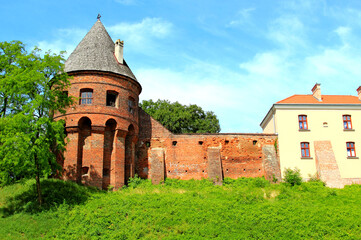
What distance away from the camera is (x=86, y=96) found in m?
24.5

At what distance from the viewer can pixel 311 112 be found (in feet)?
98.8

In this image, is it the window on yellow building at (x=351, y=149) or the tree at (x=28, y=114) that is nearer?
the tree at (x=28, y=114)

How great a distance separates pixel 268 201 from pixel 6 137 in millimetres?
15913

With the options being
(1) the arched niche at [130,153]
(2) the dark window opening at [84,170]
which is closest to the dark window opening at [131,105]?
(1) the arched niche at [130,153]

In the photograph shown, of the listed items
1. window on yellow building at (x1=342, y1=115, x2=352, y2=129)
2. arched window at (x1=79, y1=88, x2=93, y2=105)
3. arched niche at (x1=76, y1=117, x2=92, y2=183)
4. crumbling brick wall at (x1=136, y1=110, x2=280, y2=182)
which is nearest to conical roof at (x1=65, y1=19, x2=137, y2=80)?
arched window at (x1=79, y1=88, x2=93, y2=105)

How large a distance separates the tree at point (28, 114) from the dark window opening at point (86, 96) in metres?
3.26

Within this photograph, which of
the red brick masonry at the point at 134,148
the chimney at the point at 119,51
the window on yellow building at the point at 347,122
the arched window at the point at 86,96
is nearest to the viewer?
the red brick masonry at the point at 134,148

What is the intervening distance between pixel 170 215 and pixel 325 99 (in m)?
20.7

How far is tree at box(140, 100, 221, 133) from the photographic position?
4228 centimetres

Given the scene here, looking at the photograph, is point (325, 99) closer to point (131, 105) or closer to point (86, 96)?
point (131, 105)

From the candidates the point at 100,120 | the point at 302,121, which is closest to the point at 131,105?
the point at 100,120

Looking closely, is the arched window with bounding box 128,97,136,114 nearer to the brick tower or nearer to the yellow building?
the brick tower

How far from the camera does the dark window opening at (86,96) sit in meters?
24.3

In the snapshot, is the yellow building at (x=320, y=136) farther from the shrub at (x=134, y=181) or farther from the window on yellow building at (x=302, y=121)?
the shrub at (x=134, y=181)
